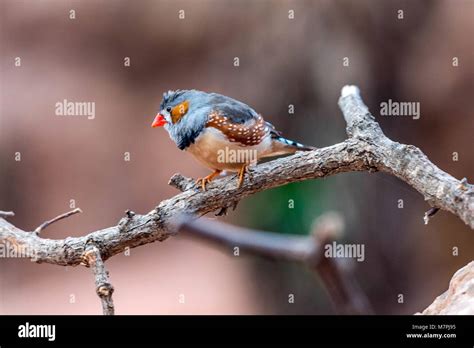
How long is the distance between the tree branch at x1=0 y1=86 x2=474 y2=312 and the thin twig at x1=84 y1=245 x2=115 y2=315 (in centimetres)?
5

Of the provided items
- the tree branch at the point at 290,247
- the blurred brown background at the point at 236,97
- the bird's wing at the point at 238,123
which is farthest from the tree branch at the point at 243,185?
the blurred brown background at the point at 236,97

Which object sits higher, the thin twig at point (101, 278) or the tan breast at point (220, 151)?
the tan breast at point (220, 151)

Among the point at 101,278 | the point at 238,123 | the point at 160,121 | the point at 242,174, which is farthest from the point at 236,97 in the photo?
the point at 101,278

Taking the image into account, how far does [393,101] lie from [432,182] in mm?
3234

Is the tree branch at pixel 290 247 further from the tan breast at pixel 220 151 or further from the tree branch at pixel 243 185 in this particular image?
the tan breast at pixel 220 151

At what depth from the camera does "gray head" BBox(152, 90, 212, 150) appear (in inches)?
99.8

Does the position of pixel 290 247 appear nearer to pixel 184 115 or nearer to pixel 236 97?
pixel 184 115

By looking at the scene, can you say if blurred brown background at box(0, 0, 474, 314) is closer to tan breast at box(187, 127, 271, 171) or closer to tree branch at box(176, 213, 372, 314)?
tan breast at box(187, 127, 271, 171)

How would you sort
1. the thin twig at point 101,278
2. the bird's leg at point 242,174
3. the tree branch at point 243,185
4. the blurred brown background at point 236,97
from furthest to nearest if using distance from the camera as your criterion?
the blurred brown background at point 236,97
the bird's leg at point 242,174
the tree branch at point 243,185
the thin twig at point 101,278

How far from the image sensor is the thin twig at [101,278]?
6.26ft

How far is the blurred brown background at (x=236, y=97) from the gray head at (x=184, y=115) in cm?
228

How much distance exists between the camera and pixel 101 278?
1987 millimetres

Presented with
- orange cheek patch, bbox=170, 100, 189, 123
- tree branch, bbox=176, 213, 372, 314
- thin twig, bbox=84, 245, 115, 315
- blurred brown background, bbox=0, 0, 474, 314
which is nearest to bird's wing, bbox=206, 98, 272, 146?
orange cheek patch, bbox=170, 100, 189, 123
